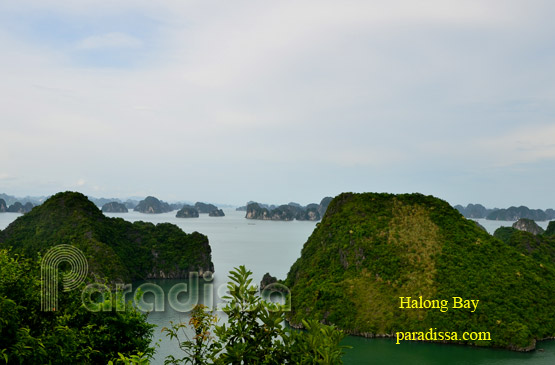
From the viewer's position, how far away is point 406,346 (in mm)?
47031

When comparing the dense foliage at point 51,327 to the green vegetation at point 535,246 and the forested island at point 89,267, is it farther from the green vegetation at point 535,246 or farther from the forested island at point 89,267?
the green vegetation at point 535,246

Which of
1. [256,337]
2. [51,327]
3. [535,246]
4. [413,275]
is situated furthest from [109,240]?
[535,246]

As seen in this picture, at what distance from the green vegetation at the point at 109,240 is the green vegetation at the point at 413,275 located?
3534 centimetres

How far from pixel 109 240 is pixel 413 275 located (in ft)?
222

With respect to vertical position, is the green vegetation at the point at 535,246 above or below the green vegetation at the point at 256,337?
below

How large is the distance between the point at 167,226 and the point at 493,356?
82.4 meters

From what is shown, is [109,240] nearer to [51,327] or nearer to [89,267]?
[89,267]

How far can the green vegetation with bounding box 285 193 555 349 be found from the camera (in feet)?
160

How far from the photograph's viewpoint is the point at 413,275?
5662 centimetres

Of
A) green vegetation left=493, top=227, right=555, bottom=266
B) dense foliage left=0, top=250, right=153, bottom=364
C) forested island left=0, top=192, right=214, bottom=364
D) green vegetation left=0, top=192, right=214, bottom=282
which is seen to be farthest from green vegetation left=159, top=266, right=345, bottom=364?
green vegetation left=493, top=227, right=555, bottom=266

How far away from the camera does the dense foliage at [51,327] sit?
1135cm

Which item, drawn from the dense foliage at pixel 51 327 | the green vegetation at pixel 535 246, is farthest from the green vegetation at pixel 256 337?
the green vegetation at pixel 535 246

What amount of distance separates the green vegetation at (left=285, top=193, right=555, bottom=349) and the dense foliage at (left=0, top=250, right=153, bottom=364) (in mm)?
33836

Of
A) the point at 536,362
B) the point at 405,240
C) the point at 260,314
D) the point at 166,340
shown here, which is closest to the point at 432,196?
the point at 405,240
